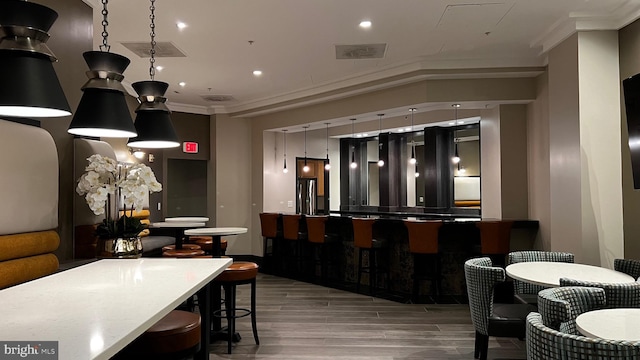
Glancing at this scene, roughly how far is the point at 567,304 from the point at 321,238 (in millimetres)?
4990

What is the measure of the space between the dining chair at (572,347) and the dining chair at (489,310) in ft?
4.81

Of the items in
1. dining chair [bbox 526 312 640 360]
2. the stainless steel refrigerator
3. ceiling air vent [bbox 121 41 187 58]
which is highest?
ceiling air vent [bbox 121 41 187 58]

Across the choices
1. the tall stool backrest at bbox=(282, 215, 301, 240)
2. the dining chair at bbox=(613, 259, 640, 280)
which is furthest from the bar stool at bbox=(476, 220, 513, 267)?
the tall stool backrest at bbox=(282, 215, 301, 240)

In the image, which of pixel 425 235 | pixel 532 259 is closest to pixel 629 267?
pixel 532 259

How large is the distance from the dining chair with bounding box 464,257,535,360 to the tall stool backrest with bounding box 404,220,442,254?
213 cm

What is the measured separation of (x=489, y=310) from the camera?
361 centimetres

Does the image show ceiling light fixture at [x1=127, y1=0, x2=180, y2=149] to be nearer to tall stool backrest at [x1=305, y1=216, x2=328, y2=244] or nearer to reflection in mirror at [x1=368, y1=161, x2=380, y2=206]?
tall stool backrest at [x1=305, y1=216, x2=328, y2=244]

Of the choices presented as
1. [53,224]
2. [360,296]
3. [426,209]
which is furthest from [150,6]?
[426,209]

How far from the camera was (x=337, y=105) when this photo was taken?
7.86 meters

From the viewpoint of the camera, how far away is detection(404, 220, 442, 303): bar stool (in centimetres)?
598

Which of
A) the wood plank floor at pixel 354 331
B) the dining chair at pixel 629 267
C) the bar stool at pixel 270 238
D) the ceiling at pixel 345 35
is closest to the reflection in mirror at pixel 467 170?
the ceiling at pixel 345 35

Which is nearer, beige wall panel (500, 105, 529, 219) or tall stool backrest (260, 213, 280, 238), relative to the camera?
beige wall panel (500, 105, 529, 219)

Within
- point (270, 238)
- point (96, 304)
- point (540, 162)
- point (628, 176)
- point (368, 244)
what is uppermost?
point (540, 162)

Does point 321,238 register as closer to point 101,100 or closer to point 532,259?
point 532,259
